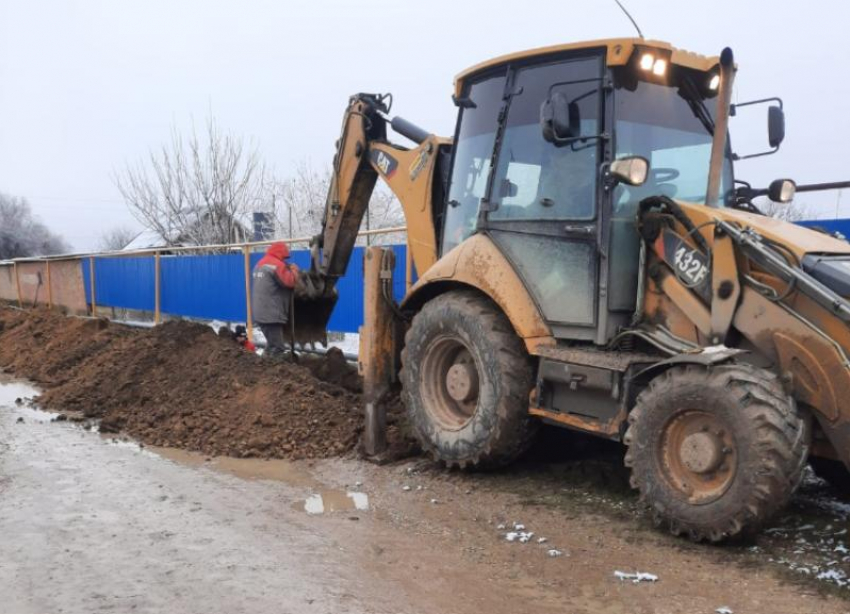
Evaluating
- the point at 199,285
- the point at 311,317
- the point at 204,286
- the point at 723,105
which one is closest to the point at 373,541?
the point at 723,105

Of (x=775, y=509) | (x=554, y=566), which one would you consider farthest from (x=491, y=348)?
(x=775, y=509)

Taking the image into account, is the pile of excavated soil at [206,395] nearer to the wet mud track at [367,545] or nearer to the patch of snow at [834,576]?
the wet mud track at [367,545]

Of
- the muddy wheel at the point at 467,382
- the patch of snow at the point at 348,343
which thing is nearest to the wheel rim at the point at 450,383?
the muddy wheel at the point at 467,382

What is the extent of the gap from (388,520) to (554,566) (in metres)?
1.18

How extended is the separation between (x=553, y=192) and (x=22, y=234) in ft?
221

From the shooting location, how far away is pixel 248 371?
24.4 ft

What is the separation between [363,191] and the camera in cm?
734

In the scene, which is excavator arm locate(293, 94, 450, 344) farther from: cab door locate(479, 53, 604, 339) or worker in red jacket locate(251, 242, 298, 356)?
cab door locate(479, 53, 604, 339)

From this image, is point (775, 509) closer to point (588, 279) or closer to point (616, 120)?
point (588, 279)

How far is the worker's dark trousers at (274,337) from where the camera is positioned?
27.7ft

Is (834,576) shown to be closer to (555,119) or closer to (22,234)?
(555,119)

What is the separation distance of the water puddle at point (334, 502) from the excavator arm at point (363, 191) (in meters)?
2.05

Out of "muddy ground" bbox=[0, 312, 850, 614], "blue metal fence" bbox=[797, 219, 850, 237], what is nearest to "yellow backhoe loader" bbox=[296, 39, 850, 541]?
"muddy ground" bbox=[0, 312, 850, 614]

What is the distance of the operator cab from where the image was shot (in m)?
4.59
